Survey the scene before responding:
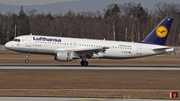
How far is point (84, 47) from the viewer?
5375cm

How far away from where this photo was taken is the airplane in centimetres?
5266

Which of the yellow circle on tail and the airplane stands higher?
the yellow circle on tail

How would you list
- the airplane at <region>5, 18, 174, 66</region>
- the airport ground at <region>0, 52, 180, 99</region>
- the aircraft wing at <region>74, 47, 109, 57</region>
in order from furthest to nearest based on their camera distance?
1. the airplane at <region>5, 18, 174, 66</region>
2. the aircraft wing at <region>74, 47, 109, 57</region>
3. the airport ground at <region>0, 52, 180, 99</region>

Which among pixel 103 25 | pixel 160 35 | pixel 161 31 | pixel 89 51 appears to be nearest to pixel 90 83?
pixel 89 51

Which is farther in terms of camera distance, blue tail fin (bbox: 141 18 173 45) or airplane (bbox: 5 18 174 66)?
blue tail fin (bbox: 141 18 173 45)

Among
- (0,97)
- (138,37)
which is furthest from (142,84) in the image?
(138,37)

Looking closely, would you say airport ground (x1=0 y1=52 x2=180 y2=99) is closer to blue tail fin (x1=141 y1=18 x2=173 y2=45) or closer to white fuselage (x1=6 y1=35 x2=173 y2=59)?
white fuselage (x1=6 y1=35 x2=173 y2=59)

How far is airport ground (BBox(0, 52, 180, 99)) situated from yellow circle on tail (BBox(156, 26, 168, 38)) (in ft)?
41.2

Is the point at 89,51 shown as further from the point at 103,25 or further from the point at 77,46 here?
the point at 103,25

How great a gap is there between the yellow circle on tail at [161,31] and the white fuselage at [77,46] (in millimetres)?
1370

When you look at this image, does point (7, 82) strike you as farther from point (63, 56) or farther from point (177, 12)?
point (177, 12)

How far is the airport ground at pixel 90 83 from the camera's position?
91.5ft

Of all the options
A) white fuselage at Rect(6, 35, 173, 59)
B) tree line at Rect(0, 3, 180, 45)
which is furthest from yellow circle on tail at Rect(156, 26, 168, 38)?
tree line at Rect(0, 3, 180, 45)

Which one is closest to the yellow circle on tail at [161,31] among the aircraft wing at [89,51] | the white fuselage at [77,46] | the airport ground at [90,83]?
the white fuselage at [77,46]
